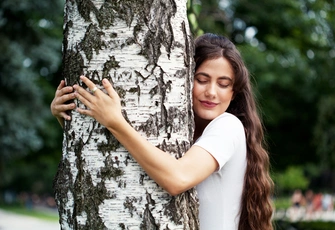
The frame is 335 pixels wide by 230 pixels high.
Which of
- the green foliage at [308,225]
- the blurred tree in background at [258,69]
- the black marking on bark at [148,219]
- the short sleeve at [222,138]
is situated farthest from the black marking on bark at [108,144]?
the blurred tree in background at [258,69]

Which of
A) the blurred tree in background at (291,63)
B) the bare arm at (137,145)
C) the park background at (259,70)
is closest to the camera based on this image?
the bare arm at (137,145)

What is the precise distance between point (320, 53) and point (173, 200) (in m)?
18.9

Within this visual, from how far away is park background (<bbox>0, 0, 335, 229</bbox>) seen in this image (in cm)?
1614

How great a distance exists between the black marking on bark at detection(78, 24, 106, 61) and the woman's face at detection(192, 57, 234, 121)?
0.62 metres

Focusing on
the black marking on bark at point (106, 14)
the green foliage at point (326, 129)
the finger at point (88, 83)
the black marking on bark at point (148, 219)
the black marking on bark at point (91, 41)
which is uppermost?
the green foliage at point (326, 129)

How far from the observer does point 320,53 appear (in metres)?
20.0

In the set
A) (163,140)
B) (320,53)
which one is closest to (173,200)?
(163,140)

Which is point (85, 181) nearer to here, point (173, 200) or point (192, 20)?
point (173, 200)

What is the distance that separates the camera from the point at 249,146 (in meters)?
2.75

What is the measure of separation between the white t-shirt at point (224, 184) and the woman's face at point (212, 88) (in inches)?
4.1

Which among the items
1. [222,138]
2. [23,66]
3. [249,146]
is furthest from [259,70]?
[222,138]

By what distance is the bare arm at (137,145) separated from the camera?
2.08 m

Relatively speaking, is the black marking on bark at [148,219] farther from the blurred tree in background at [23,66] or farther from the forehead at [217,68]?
the blurred tree in background at [23,66]

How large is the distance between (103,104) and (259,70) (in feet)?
60.0
